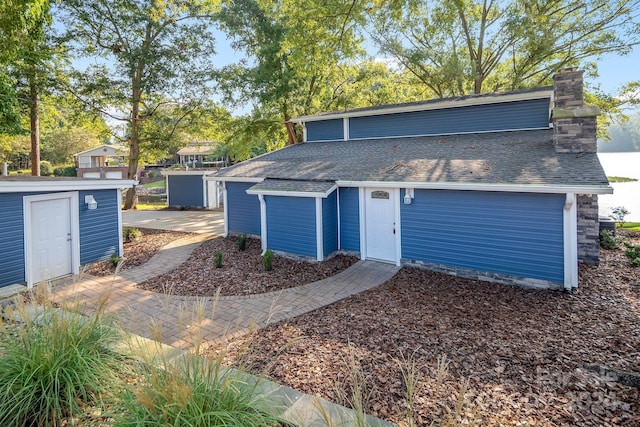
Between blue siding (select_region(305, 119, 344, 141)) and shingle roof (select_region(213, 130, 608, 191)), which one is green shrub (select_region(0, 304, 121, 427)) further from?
blue siding (select_region(305, 119, 344, 141))

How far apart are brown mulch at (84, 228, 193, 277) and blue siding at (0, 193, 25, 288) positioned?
1.34 metres

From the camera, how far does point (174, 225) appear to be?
55.5 feet

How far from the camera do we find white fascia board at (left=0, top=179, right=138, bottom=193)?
7.79 metres

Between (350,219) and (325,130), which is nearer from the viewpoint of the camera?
(350,219)

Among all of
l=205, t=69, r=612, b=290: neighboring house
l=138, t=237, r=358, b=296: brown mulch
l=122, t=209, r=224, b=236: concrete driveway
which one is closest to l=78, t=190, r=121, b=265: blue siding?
l=138, t=237, r=358, b=296: brown mulch

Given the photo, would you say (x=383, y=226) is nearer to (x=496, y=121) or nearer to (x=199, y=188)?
(x=496, y=121)

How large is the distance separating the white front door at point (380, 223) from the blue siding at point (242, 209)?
14.7 feet

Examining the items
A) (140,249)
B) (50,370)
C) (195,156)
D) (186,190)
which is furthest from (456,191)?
(195,156)

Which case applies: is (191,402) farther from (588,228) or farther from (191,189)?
(191,189)

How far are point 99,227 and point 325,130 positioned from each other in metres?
9.37

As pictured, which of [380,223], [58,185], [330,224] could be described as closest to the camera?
[58,185]

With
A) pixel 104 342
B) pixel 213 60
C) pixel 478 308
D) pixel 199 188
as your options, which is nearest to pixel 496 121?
pixel 478 308

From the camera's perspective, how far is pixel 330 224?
10211 millimetres

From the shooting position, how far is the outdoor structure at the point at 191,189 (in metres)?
23.0
